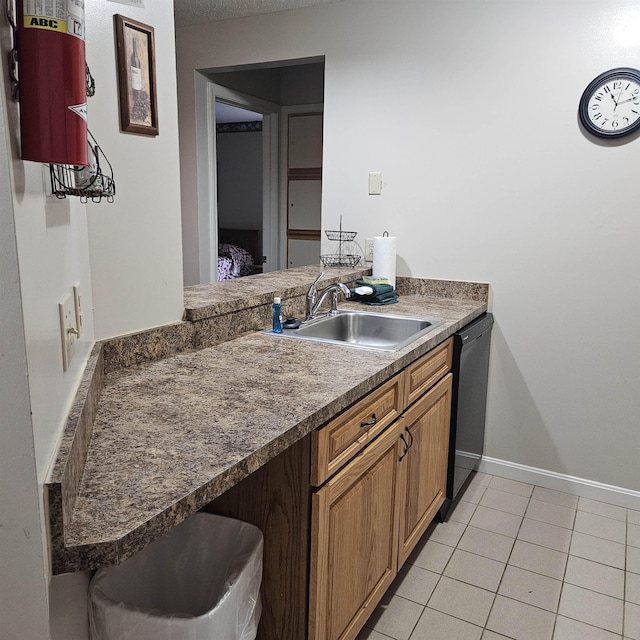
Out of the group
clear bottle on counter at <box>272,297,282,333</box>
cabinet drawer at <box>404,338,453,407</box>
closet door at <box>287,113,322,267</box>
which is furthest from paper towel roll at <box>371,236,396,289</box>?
closet door at <box>287,113,322,267</box>

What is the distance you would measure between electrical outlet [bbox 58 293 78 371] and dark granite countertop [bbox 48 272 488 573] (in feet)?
0.32

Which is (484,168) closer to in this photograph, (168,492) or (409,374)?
(409,374)

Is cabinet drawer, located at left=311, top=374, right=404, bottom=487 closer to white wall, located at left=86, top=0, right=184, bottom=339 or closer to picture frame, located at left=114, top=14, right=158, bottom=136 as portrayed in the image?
white wall, located at left=86, top=0, right=184, bottom=339

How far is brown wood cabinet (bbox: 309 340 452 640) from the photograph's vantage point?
1.42 meters

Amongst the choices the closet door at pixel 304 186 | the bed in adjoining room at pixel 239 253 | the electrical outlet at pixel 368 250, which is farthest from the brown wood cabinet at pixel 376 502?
the bed in adjoining room at pixel 239 253

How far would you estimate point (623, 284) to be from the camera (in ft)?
8.19

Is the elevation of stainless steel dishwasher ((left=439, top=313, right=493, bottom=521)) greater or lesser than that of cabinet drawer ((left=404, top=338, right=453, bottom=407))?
lesser

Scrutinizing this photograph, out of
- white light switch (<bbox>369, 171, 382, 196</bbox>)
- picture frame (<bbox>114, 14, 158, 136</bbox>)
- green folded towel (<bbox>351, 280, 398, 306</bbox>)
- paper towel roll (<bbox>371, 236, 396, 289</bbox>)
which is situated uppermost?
picture frame (<bbox>114, 14, 158, 136</bbox>)

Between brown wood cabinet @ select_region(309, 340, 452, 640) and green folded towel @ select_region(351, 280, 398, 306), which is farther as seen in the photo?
green folded towel @ select_region(351, 280, 398, 306)

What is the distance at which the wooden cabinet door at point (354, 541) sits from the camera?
1413mm

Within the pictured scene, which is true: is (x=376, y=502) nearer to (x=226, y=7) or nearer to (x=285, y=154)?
(x=226, y=7)

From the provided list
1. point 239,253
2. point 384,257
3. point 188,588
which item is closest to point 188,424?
point 188,588

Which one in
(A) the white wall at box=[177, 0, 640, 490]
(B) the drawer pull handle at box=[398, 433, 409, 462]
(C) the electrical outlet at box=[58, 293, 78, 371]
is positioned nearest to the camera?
(C) the electrical outlet at box=[58, 293, 78, 371]

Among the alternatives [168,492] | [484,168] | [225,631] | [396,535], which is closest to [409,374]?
[396,535]
